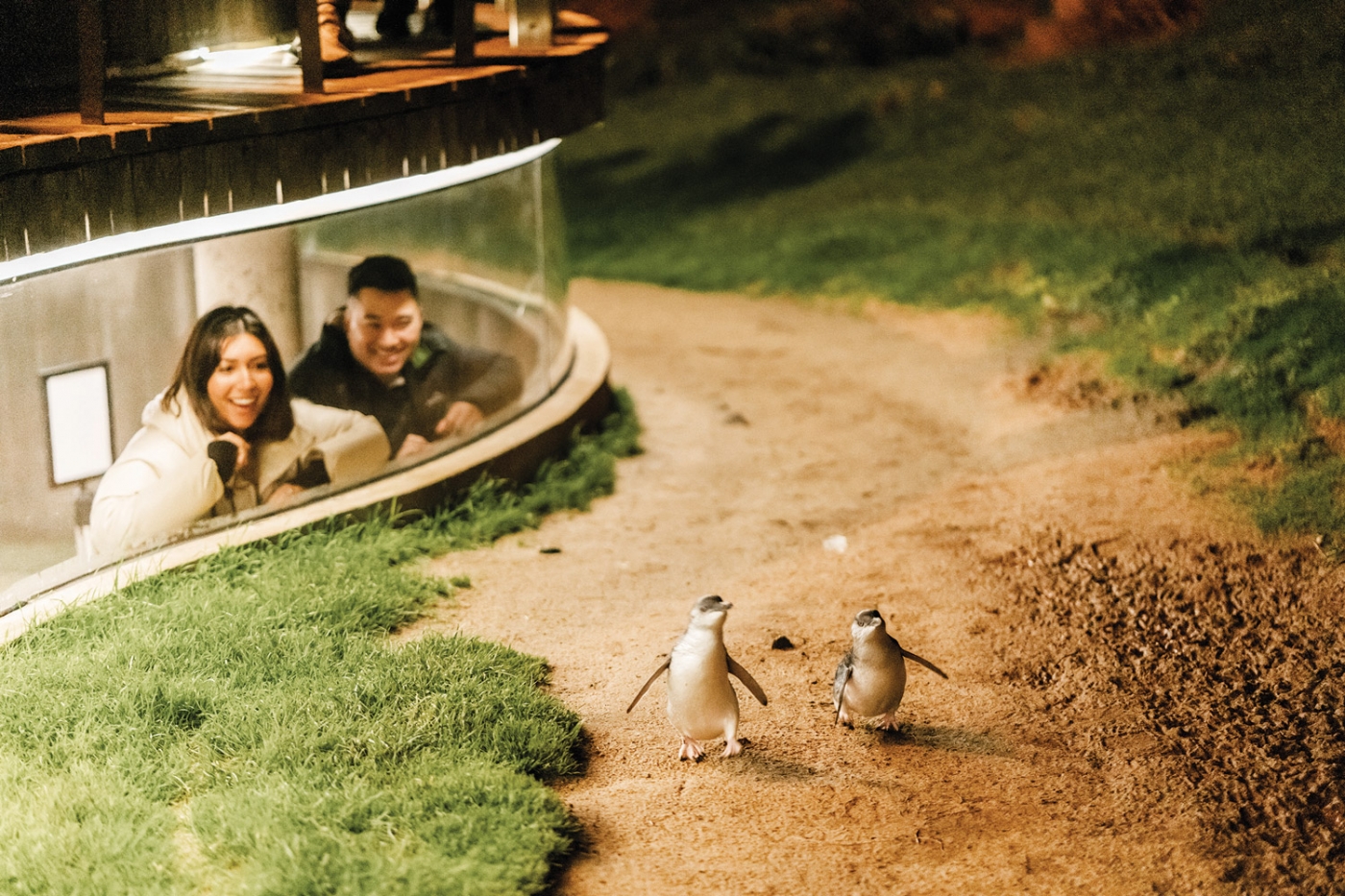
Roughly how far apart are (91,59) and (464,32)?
2458mm

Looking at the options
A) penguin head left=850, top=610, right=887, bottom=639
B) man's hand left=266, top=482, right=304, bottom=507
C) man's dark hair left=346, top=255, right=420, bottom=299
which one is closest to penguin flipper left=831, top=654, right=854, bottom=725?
penguin head left=850, top=610, right=887, bottom=639

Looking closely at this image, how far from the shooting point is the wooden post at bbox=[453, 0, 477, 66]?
723 centimetres

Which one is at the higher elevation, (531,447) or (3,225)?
(3,225)

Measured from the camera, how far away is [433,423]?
24.1 ft

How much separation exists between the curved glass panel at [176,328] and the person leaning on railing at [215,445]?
3cm

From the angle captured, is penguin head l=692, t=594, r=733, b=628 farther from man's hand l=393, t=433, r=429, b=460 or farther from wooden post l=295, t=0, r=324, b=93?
wooden post l=295, t=0, r=324, b=93

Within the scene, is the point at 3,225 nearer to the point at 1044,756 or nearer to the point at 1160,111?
the point at 1044,756

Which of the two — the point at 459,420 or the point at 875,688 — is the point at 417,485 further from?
the point at 875,688

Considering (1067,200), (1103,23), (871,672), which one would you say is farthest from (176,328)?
(1103,23)

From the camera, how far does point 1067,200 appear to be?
12.5 metres

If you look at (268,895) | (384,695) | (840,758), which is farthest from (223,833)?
(840,758)

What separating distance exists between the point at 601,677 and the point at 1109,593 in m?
2.38

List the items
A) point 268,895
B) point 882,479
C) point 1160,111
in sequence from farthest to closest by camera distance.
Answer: point 1160,111
point 882,479
point 268,895

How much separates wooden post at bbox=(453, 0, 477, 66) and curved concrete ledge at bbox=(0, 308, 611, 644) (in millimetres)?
2085
